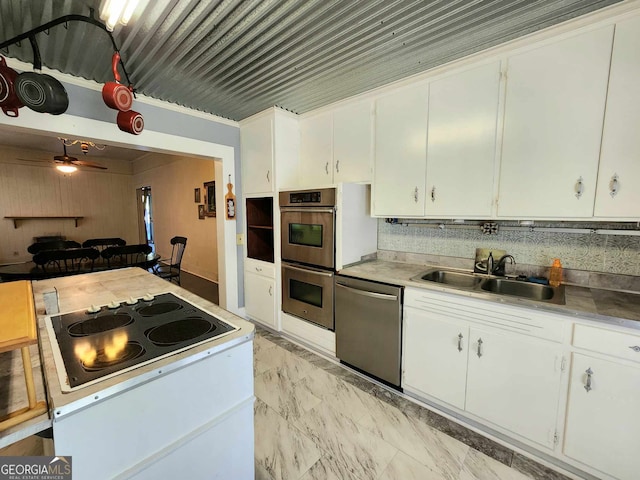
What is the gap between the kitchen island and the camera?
0.77 m

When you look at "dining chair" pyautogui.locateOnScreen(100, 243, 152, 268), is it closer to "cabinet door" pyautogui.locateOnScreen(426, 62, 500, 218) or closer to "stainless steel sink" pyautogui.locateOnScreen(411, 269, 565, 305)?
"stainless steel sink" pyautogui.locateOnScreen(411, 269, 565, 305)

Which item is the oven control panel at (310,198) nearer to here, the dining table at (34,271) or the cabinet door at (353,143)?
the cabinet door at (353,143)

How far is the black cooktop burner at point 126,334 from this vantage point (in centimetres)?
89

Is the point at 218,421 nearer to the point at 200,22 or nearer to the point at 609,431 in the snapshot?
the point at 609,431

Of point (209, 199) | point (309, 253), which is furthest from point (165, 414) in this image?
point (209, 199)

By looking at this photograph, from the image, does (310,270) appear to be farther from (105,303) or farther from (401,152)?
(105,303)

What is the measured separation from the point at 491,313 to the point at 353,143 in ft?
5.77

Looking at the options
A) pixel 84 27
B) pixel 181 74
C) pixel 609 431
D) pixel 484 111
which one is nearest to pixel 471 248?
pixel 484 111

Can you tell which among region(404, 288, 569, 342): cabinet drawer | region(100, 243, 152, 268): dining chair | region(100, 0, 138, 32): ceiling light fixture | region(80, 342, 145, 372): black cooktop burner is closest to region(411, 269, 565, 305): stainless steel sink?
region(404, 288, 569, 342): cabinet drawer

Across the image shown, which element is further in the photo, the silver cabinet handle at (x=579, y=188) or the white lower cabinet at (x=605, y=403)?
the silver cabinet handle at (x=579, y=188)

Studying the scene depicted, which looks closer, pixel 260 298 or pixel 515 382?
pixel 515 382

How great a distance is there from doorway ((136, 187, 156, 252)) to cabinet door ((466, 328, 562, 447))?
810 centimetres

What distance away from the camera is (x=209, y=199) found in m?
5.05

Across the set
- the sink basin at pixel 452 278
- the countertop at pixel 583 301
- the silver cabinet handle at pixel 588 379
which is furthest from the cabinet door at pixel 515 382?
the sink basin at pixel 452 278
